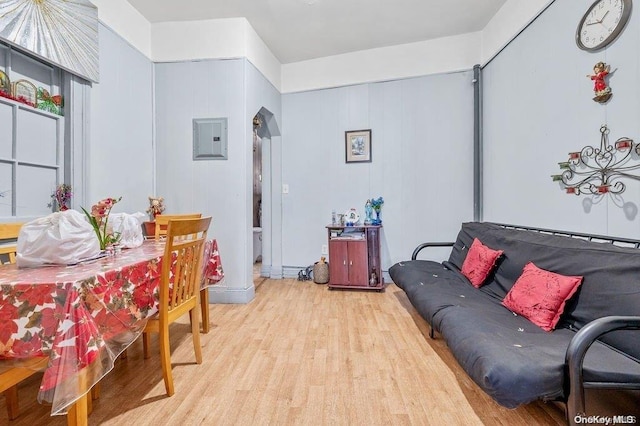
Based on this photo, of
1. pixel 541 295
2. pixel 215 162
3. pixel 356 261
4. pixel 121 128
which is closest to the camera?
pixel 541 295

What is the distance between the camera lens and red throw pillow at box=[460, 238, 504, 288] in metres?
2.28

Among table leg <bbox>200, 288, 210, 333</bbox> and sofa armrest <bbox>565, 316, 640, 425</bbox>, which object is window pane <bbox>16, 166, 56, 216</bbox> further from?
sofa armrest <bbox>565, 316, 640, 425</bbox>

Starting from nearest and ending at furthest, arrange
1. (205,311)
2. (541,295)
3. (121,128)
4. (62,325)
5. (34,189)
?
(62,325)
(541,295)
(34,189)
(205,311)
(121,128)

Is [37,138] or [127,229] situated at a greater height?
[37,138]

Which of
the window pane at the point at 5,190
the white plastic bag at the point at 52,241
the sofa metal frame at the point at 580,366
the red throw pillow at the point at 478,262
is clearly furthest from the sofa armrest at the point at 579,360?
the window pane at the point at 5,190

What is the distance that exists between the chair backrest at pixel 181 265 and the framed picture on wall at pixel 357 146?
2466mm

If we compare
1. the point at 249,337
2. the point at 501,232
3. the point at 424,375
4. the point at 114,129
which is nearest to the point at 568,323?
the point at 424,375

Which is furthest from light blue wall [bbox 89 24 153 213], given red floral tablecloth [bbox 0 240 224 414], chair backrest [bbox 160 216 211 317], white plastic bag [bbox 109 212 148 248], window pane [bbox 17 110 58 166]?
red floral tablecloth [bbox 0 240 224 414]

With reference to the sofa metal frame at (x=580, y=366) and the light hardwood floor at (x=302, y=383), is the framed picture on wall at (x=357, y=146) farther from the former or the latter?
the sofa metal frame at (x=580, y=366)

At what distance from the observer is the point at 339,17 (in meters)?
3.15

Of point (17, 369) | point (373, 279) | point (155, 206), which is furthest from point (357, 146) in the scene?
point (17, 369)

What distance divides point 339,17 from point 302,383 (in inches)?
130

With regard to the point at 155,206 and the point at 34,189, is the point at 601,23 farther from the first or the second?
the point at 34,189

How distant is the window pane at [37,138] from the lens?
2.07m
